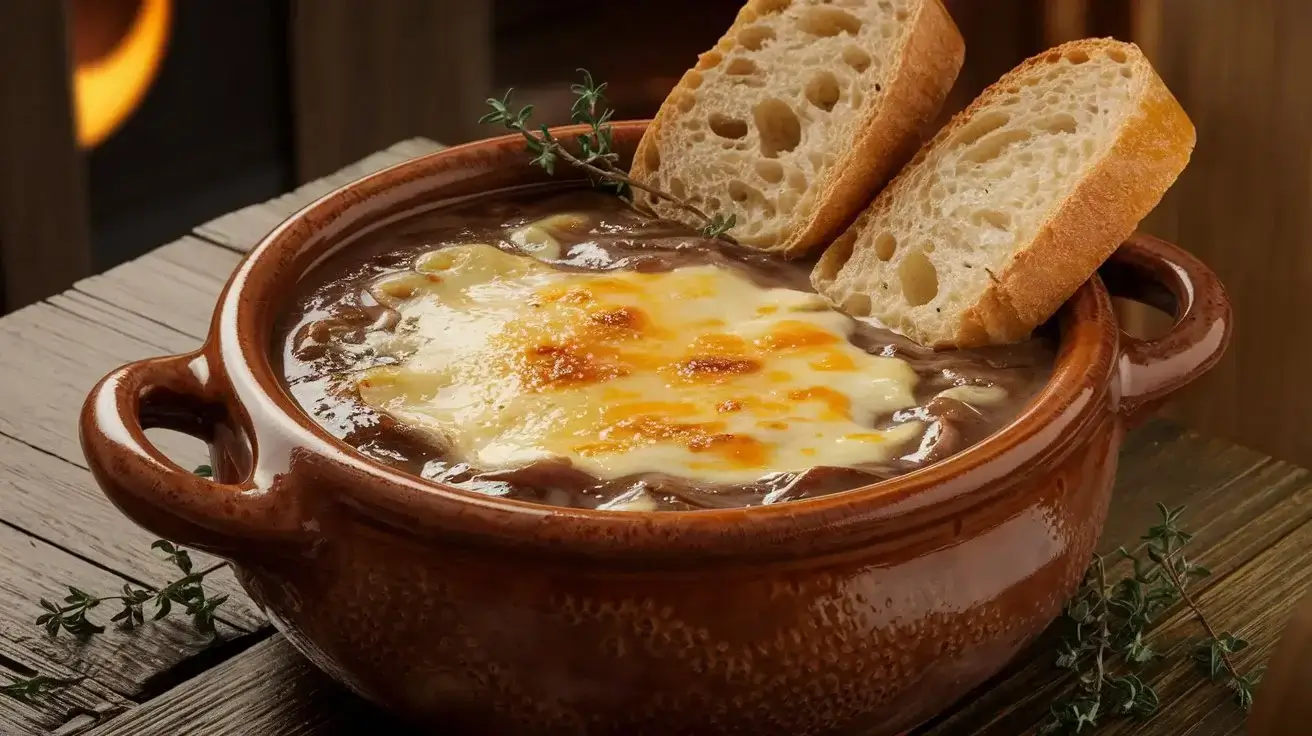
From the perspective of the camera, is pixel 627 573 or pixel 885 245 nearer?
pixel 627 573

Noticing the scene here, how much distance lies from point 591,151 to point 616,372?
1.52 ft

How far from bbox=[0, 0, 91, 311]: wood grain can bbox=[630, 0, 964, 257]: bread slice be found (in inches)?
77.0

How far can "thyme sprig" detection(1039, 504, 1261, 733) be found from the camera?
4.40ft

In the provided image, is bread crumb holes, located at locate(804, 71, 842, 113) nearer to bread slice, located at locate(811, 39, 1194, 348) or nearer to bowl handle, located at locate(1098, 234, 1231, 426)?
bread slice, located at locate(811, 39, 1194, 348)

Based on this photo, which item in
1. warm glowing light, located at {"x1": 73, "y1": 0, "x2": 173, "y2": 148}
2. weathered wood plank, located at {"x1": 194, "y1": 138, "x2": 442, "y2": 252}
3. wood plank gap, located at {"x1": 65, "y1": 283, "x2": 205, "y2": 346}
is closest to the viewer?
wood plank gap, located at {"x1": 65, "y1": 283, "x2": 205, "y2": 346}

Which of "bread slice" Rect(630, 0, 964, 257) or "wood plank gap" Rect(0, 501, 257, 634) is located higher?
"bread slice" Rect(630, 0, 964, 257)

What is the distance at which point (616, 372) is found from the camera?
1.35 meters

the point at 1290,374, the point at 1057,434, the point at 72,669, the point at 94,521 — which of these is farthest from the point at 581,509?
the point at 1290,374

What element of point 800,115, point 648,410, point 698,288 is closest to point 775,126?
point 800,115

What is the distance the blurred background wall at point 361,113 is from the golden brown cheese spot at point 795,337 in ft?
3.88

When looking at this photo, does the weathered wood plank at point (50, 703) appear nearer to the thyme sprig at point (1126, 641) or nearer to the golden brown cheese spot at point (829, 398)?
the golden brown cheese spot at point (829, 398)

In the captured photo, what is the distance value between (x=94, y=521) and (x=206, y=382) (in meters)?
0.37

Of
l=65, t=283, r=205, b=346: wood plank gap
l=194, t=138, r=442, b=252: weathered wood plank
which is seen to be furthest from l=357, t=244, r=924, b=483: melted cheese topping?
l=194, t=138, r=442, b=252: weathered wood plank

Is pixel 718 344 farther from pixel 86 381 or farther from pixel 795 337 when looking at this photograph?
pixel 86 381
